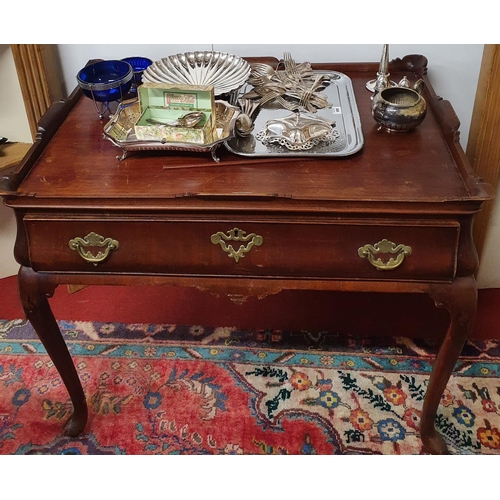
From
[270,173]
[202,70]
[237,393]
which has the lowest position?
[237,393]

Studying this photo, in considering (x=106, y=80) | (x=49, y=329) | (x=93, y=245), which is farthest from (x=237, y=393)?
(x=106, y=80)

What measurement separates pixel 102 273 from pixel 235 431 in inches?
23.0

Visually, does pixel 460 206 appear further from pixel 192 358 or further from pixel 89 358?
pixel 89 358

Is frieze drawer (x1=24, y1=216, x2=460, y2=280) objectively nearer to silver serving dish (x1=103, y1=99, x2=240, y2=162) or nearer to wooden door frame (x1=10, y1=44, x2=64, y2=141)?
silver serving dish (x1=103, y1=99, x2=240, y2=162)

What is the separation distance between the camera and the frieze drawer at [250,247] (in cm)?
111

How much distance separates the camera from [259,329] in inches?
71.1

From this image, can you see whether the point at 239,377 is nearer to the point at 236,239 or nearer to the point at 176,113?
the point at 236,239

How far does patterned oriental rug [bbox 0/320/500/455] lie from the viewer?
4.91ft

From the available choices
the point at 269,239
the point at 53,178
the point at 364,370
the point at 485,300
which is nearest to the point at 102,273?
the point at 53,178

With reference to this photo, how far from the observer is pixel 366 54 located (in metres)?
1.60

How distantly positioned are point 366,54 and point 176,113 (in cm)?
65

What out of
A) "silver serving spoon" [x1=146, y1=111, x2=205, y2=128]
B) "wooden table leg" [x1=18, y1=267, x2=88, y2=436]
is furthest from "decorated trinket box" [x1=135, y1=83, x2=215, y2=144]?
"wooden table leg" [x1=18, y1=267, x2=88, y2=436]

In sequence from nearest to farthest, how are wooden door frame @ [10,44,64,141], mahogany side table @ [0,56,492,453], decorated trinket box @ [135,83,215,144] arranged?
mahogany side table @ [0,56,492,453], decorated trinket box @ [135,83,215,144], wooden door frame @ [10,44,64,141]

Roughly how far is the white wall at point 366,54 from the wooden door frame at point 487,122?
5 centimetres
